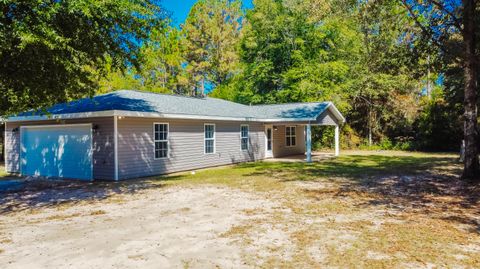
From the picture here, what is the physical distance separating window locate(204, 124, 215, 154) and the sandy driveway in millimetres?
7849

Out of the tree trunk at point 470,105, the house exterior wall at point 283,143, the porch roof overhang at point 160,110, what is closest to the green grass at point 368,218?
the tree trunk at point 470,105

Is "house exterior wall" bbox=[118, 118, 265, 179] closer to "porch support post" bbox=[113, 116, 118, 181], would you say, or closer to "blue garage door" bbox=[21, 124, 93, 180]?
"porch support post" bbox=[113, 116, 118, 181]

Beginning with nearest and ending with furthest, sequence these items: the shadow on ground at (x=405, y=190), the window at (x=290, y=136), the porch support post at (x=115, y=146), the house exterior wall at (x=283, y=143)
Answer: the shadow on ground at (x=405, y=190) → the porch support post at (x=115, y=146) → the house exterior wall at (x=283, y=143) → the window at (x=290, y=136)

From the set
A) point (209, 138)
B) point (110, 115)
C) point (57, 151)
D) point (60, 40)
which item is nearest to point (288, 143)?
point (209, 138)

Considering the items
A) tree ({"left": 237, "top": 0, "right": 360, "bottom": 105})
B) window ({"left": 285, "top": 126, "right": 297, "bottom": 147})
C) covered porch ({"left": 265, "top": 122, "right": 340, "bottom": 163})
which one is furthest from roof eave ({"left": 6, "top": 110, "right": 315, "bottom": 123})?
tree ({"left": 237, "top": 0, "right": 360, "bottom": 105})

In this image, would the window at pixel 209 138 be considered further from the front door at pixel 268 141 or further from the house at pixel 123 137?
the front door at pixel 268 141

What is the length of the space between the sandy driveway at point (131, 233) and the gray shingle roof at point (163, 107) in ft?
17.4

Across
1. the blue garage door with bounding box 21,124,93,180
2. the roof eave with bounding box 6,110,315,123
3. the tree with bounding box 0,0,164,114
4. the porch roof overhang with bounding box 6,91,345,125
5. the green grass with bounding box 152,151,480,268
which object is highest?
the tree with bounding box 0,0,164,114

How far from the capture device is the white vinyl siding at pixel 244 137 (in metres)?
20.1

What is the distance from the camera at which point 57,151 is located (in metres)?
14.5

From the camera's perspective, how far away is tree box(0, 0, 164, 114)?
7523mm

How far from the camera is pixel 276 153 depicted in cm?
Answer: 2356

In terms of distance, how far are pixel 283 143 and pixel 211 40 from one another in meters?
20.2

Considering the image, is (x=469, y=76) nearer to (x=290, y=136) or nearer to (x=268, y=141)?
(x=268, y=141)
